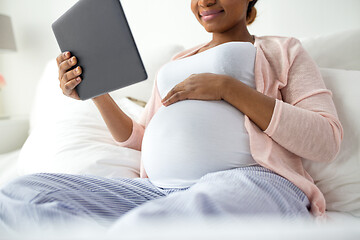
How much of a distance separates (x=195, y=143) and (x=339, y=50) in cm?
67

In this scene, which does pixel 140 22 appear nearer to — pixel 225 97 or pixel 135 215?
pixel 225 97

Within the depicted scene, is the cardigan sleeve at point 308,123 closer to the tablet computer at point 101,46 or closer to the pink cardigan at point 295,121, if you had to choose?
the pink cardigan at point 295,121

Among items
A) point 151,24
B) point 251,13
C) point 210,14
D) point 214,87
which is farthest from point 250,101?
point 151,24

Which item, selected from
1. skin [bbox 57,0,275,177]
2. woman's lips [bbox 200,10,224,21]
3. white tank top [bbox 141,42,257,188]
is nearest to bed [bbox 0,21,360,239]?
skin [bbox 57,0,275,177]

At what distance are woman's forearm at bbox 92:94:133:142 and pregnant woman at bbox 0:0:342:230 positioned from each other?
0.09 m

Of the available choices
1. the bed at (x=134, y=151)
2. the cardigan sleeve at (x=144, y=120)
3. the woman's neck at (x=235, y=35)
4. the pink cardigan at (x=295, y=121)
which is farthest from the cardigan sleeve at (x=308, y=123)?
the cardigan sleeve at (x=144, y=120)

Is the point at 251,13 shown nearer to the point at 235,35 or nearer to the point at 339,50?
the point at 235,35

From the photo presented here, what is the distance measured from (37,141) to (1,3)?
192 centimetres

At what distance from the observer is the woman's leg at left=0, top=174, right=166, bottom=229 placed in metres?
0.52

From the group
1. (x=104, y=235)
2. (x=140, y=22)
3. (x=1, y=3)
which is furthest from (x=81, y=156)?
(x=1, y=3)

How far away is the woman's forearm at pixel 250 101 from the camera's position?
28.6 inches

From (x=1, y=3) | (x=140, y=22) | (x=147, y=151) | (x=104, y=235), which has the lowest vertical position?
(x=147, y=151)

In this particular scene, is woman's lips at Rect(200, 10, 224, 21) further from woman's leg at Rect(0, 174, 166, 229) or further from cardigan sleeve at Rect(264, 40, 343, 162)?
woman's leg at Rect(0, 174, 166, 229)

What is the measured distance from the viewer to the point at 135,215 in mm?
406
